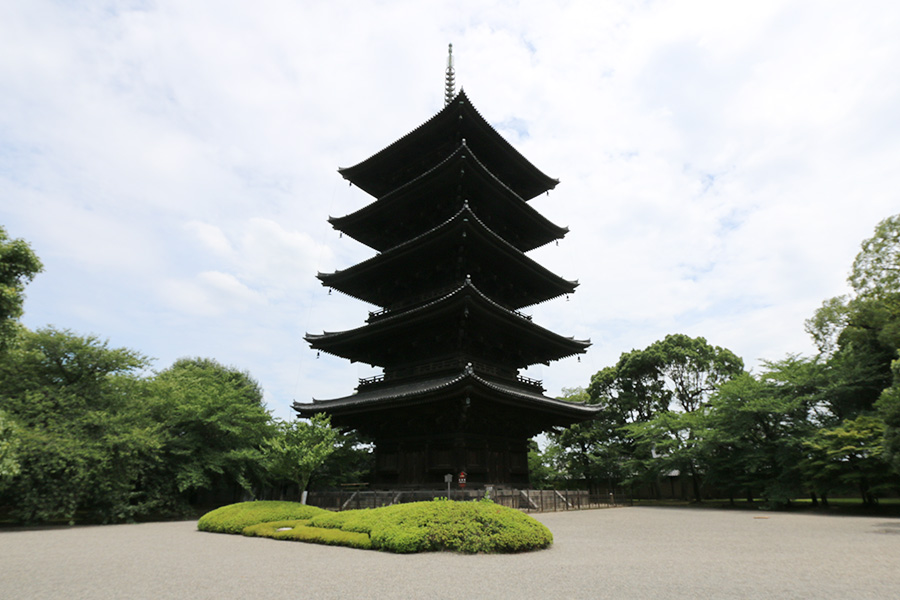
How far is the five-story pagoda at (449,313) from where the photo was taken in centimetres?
2106

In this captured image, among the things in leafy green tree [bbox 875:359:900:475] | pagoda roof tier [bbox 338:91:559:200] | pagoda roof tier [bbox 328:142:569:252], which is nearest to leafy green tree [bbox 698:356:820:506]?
leafy green tree [bbox 875:359:900:475]

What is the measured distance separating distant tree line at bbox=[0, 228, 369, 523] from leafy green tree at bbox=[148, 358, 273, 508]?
0.06 metres

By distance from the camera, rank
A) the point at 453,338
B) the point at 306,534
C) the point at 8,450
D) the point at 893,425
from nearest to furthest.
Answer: the point at 306,534, the point at 8,450, the point at 893,425, the point at 453,338

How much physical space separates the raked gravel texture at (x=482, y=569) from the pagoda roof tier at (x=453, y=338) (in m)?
10.3

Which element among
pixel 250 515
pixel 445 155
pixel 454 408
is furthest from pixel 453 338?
pixel 250 515

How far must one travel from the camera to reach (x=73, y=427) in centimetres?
1984

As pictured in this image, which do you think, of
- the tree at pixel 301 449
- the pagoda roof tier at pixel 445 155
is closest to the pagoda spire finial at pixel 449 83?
the pagoda roof tier at pixel 445 155

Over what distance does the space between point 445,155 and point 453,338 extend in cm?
1121

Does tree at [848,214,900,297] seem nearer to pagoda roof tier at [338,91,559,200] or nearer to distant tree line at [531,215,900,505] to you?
distant tree line at [531,215,900,505]

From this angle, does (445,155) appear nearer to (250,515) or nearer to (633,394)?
(250,515)

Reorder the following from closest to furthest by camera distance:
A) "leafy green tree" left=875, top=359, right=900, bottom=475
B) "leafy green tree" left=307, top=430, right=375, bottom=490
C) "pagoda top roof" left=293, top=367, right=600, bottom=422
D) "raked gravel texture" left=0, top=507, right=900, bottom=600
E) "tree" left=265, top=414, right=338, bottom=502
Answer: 1. "raked gravel texture" left=0, top=507, right=900, bottom=600
2. "leafy green tree" left=875, top=359, right=900, bottom=475
3. "tree" left=265, top=414, right=338, bottom=502
4. "pagoda top roof" left=293, top=367, right=600, bottom=422
5. "leafy green tree" left=307, top=430, right=375, bottom=490

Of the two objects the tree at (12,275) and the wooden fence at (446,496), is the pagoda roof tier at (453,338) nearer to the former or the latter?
the wooden fence at (446,496)

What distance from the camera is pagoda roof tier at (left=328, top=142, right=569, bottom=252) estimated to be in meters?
24.1

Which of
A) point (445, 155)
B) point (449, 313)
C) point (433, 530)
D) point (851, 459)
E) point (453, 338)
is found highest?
point (445, 155)
